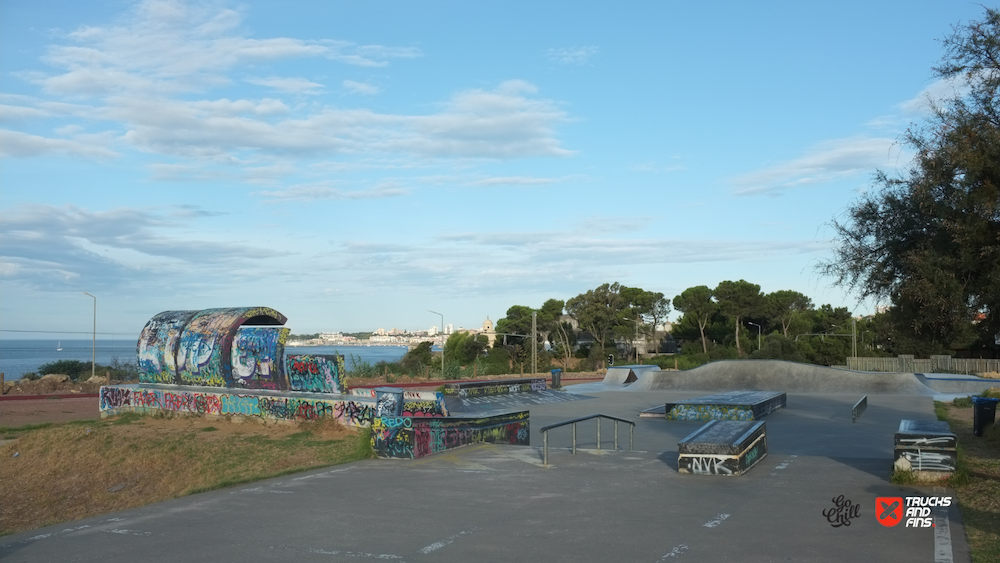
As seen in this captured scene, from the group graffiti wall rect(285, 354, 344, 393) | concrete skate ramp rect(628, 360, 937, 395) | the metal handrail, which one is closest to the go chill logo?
the metal handrail

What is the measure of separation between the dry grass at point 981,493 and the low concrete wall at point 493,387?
1610 centimetres

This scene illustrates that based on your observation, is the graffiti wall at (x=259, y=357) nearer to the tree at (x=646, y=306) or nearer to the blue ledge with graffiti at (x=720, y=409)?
the blue ledge with graffiti at (x=720, y=409)

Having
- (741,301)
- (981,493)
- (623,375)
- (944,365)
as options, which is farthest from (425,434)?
(741,301)

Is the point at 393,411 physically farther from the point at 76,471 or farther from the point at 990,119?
the point at 990,119

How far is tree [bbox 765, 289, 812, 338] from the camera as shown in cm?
7919

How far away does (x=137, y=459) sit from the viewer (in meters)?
16.3

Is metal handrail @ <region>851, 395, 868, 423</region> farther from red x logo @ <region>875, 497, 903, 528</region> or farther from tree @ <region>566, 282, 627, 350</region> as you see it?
tree @ <region>566, 282, 627, 350</region>

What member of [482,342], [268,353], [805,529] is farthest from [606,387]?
[482,342]

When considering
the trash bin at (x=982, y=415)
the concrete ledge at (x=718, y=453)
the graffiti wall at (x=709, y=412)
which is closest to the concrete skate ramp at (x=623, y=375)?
the graffiti wall at (x=709, y=412)

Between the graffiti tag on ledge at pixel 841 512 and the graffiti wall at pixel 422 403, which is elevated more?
the graffiti wall at pixel 422 403

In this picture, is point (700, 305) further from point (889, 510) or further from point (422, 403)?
point (889, 510)

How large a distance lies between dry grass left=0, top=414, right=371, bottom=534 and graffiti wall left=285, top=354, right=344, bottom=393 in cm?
104

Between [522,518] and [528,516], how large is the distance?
123 mm

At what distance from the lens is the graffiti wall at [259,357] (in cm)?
1983
